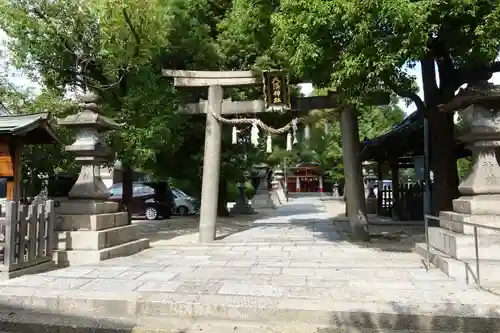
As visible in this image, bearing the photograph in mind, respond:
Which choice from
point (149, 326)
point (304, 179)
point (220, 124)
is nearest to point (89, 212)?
point (149, 326)

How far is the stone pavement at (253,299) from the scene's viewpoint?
171 inches

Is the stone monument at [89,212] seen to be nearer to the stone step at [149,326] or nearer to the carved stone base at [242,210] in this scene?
the stone step at [149,326]

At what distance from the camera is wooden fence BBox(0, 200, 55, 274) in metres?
5.79

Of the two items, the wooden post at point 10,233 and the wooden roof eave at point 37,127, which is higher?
the wooden roof eave at point 37,127

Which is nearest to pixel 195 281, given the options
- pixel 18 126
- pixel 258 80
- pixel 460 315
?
pixel 460 315

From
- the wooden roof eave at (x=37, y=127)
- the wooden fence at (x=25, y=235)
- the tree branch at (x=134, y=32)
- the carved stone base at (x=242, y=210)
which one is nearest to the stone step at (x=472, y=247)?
the wooden fence at (x=25, y=235)

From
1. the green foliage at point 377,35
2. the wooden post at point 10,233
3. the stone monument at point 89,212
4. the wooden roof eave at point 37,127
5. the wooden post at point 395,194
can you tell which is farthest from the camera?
the wooden post at point 395,194

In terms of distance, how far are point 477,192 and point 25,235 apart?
6.82 metres

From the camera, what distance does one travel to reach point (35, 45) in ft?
30.9

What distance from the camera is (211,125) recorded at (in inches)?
436

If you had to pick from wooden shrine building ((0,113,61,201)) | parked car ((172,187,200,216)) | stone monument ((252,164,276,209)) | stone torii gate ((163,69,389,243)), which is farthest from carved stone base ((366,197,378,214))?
wooden shrine building ((0,113,61,201))

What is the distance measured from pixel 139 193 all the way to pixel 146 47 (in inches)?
427

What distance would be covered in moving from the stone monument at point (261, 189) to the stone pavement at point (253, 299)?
1993 centimetres

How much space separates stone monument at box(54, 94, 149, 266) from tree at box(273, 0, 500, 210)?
408 cm
